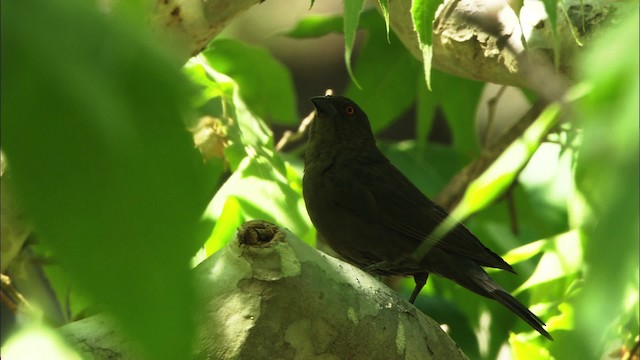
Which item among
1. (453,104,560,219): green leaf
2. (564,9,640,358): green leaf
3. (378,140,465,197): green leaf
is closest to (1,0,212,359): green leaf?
(564,9,640,358): green leaf

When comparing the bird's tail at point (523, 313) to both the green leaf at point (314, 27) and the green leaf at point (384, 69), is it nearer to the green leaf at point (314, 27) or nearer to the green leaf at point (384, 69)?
the green leaf at point (384, 69)

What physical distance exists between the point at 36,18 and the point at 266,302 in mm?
1064

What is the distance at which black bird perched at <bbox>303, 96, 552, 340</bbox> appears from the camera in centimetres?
237

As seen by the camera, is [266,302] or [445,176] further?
[445,176]

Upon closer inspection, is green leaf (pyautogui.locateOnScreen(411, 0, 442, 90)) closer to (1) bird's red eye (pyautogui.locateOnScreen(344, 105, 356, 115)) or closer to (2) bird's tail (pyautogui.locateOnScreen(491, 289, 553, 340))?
(2) bird's tail (pyautogui.locateOnScreen(491, 289, 553, 340))

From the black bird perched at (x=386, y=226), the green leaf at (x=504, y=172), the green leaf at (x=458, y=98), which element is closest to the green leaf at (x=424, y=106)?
the green leaf at (x=458, y=98)

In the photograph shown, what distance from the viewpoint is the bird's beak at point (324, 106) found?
9.30 feet

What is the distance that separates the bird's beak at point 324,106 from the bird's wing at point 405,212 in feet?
0.98

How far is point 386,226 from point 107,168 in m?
2.16

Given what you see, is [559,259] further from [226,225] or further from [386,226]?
[226,225]

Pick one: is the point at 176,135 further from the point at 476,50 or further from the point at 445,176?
the point at 445,176

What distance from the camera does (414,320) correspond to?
1.64 meters

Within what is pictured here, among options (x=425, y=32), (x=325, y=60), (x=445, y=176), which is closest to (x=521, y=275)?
(x=445, y=176)

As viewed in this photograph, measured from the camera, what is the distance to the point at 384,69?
285 centimetres
